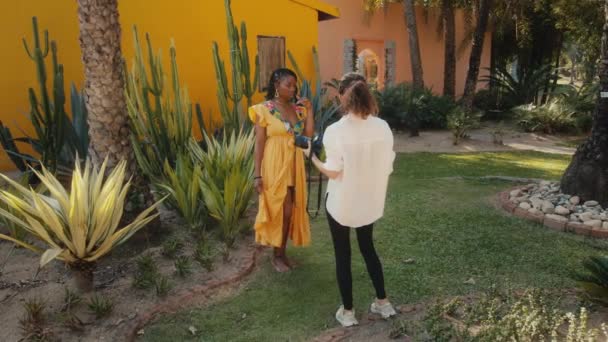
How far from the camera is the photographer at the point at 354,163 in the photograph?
2.76m

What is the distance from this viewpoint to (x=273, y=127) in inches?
144

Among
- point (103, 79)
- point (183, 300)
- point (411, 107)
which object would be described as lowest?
point (183, 300)

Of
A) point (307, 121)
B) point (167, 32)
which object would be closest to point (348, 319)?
point (307, 121)

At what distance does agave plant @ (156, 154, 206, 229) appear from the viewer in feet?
14.4

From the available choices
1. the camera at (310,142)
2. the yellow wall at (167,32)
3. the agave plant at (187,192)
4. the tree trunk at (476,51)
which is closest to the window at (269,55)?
the yellow wall at (167,32)

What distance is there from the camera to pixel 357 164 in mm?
2812

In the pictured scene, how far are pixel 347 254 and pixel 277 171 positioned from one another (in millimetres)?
977

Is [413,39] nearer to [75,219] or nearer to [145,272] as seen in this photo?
[145,272]

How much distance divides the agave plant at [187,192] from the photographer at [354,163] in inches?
68.1

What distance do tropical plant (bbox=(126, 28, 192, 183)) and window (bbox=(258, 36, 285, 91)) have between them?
149 inches

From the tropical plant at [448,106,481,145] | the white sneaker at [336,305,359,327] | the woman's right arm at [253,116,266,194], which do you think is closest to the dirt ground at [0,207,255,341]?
the woman's right arm at [253,116,266,194]

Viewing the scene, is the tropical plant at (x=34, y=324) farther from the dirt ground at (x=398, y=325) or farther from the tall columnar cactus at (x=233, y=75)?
the tall columnar cactus at (x=233, y=75)

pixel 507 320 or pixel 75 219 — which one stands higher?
pixel 75 219

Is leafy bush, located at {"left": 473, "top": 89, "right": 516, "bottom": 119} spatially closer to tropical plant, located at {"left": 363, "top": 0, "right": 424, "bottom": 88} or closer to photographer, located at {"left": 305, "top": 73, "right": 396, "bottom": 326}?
tropical plant, located at {"left": 363, "top": 0, "right": 424, "bottom": 88}
